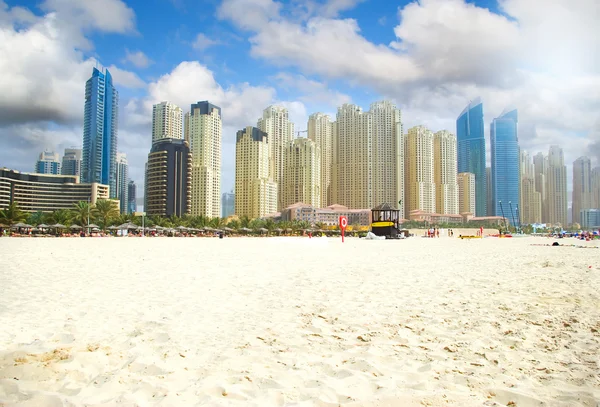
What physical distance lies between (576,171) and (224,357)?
128478 millimetres

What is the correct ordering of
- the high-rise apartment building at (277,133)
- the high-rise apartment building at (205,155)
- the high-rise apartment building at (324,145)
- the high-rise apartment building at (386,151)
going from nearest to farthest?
1. the high-rise apartment building at (205,155)
2. the high-rise apartment building at (386,151)
3. the high-rise apartment building at (324,145)
4. the high-rise apartment building at (277,133)

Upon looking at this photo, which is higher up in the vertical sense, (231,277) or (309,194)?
(309,194)

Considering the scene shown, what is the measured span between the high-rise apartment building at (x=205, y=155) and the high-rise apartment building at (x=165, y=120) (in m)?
20.7

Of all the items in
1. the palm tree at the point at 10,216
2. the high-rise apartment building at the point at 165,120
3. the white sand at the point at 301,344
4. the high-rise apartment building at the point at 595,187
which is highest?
the high-rise apartment building at the point at 165,120

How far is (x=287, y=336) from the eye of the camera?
5262 mm

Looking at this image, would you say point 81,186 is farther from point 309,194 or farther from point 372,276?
point 372,276

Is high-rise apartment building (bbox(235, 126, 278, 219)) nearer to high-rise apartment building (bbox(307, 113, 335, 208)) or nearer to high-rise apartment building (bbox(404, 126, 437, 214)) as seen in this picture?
high-rise apartment building (bbox(307, 113, 335, 208))

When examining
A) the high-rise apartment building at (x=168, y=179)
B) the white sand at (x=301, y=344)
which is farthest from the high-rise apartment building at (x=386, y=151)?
the white sand at (x=301, y=344)

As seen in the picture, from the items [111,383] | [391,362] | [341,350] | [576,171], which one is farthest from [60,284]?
[576,171]

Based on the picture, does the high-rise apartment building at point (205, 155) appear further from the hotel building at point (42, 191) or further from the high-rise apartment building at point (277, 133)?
the hotel building at point (42, 191)

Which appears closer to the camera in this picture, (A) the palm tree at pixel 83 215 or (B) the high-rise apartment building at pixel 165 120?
(A) the palm tree at pixel 83 215

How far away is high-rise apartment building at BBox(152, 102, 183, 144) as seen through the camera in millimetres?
177125

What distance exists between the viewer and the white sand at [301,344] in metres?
3.52

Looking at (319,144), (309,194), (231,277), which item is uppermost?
(319,144)
